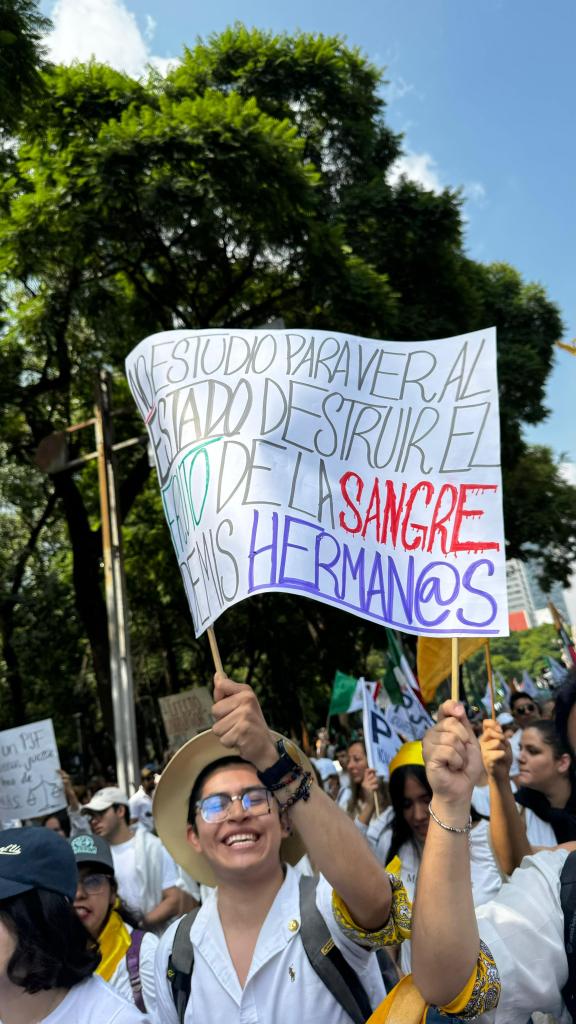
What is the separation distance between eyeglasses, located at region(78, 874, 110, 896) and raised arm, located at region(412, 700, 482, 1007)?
2167 millimetres

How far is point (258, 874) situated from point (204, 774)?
1.40 ft

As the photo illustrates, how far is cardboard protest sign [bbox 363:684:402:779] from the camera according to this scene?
17.3 ft

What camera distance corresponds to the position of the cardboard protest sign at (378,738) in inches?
208

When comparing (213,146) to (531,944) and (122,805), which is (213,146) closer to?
(122,805)

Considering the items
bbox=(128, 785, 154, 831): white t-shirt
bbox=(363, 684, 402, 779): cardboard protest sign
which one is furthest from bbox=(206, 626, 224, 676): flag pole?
bbox=(128, 785, 154, 831): white t-shirt

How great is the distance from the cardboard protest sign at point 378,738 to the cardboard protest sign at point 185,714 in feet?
26.7

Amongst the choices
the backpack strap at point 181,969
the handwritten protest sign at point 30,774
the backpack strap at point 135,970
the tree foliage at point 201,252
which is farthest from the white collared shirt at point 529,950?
the tree foliage at point 201,252

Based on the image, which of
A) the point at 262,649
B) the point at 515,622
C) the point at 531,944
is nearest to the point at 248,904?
the point at 531,944

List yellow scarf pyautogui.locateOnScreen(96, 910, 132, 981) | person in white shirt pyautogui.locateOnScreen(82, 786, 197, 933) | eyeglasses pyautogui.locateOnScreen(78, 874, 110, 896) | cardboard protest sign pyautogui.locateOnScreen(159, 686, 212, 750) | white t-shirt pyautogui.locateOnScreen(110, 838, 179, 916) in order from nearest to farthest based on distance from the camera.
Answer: yellow scarf pyautogui.locateOnScreen(96, 910, 132, 981) < eyeglasses pyautogui.locateOnScreen(78, 874, 110, 896) < person in white shirt pyautogui.locateOnScreen(82, 786, 197, 933) < white t-shirt pyautogui.locateOnScreen(110, 838, 179, 916) < cardboard protest sign pyautogui.locateOnScreen(159, 686, 212, 750)

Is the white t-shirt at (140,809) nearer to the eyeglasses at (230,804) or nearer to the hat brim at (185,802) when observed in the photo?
the hat brim at (185,802)

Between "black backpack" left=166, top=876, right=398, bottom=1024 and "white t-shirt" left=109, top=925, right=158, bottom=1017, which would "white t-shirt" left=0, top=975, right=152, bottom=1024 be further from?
"white t-shirt" left=109, top=925, right=158, bottom=1017

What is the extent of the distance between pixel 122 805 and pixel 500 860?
135 inches

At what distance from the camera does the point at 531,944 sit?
5.86 feet

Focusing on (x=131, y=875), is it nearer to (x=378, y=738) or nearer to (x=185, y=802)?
(x=378, y=738)
